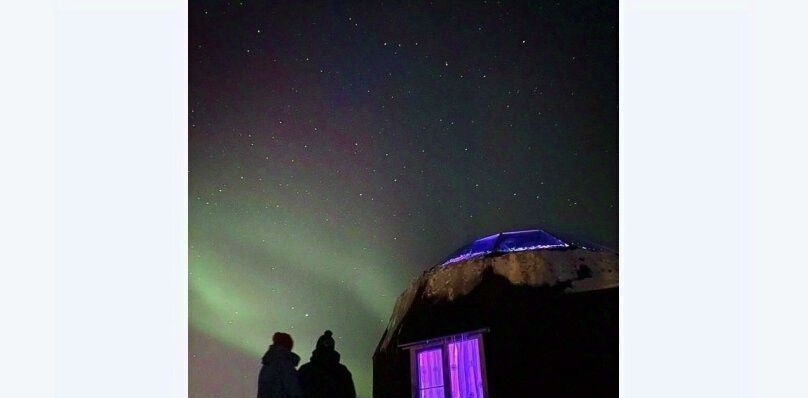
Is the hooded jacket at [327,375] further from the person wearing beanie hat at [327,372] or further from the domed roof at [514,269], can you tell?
the domed roof at [514,269]

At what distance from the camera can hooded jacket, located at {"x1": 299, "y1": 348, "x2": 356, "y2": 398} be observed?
3.08m

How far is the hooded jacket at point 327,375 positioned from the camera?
3.08 m

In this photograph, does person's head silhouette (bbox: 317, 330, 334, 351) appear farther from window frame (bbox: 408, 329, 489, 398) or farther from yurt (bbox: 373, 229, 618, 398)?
window frame (bbox: 408, 329, 489, 398)

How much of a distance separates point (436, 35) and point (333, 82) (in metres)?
0.49

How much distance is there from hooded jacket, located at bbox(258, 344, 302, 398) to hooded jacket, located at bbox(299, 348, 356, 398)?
40 mm

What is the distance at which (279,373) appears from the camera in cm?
309

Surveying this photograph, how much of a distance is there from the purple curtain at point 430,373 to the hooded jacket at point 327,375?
30 cm

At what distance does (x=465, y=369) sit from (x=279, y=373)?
2.59 feet
